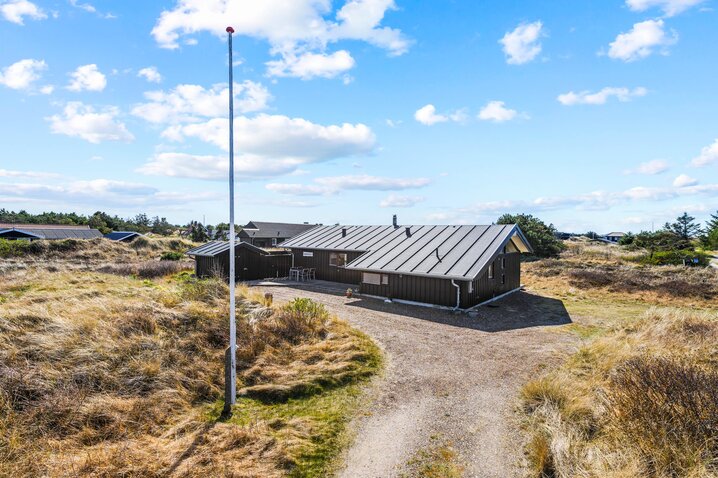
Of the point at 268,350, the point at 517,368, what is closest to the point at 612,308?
the point at 517,368

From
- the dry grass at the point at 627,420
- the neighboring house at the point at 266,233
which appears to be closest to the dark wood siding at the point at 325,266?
the dry grass at the point at 627,420

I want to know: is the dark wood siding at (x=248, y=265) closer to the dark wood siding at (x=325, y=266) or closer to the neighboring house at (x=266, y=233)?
the dark wood siding at (x=325, y=266)

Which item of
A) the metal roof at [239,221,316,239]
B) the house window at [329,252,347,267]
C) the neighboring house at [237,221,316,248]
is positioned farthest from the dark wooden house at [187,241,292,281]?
the metal roof at [239,221,316,239]

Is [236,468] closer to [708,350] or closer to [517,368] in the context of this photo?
[517,368]

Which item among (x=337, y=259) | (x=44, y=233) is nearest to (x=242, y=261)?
(x=337, y=259)

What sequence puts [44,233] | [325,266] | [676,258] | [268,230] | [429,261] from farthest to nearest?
[268,230], [44,233], [676,258], [325,266], [429,261]

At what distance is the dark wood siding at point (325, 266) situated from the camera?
2691cm

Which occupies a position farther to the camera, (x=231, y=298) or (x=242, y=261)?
(x=242, y=261)

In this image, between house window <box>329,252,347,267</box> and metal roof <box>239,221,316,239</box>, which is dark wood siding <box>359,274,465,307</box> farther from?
metal roof <box>239,221,316,239</box>

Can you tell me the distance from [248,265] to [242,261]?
66cm

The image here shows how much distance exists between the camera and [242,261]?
28.5m

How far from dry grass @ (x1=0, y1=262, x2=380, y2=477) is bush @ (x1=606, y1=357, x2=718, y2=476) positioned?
5.12 meters

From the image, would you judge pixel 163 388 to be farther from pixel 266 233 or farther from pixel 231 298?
pixel 266 233

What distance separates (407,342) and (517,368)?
3.88m
